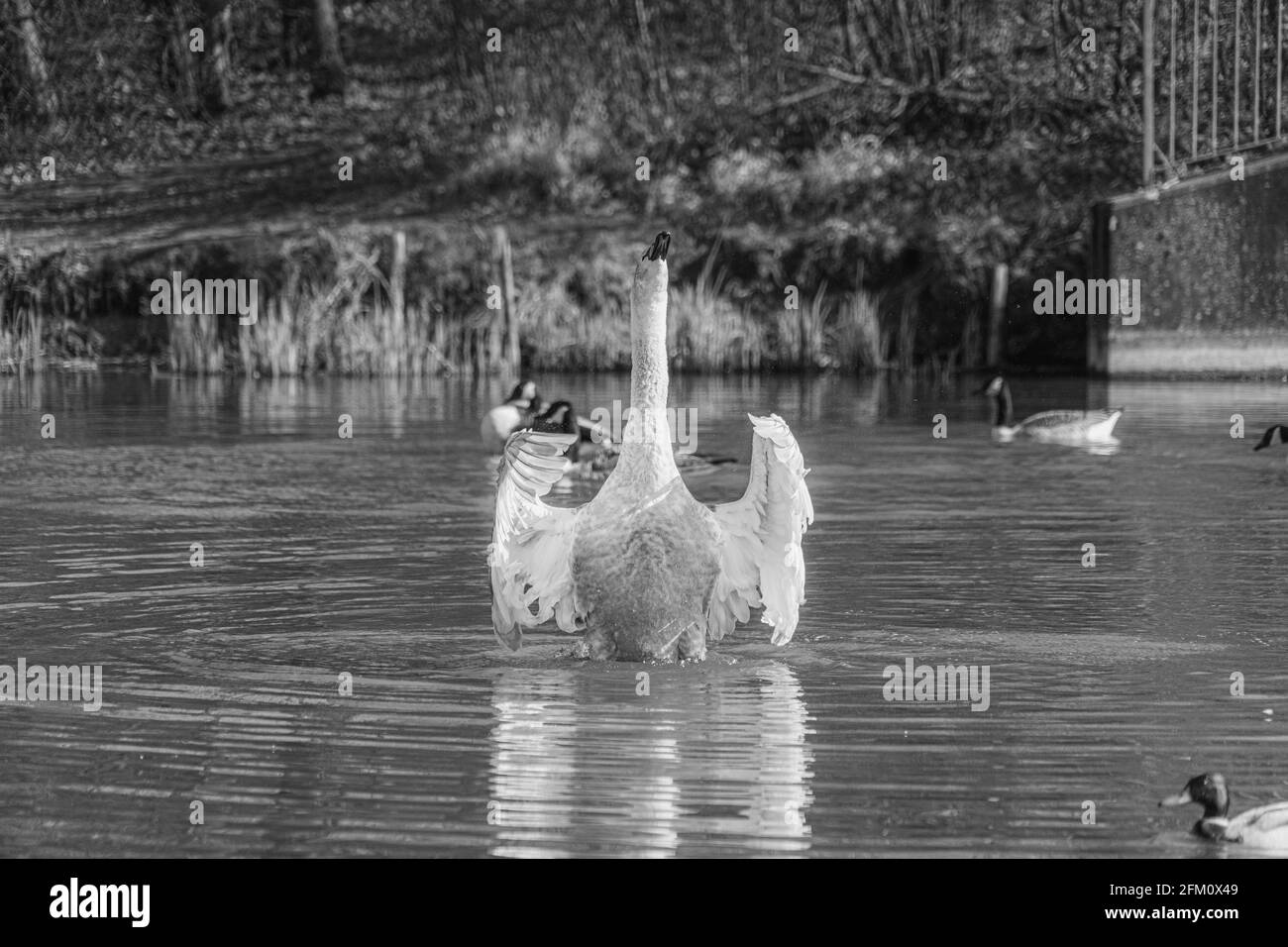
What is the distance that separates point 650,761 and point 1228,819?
199 centimetres

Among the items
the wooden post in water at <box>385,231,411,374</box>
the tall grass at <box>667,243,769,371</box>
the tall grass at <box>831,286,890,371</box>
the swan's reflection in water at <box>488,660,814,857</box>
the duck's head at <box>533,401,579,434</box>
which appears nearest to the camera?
the swan's reflection in water at <box>488,660,814,857</box>

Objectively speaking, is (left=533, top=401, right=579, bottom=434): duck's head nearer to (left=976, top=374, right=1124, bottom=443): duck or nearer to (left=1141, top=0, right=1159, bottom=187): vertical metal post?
(left=976, top=374, right=1124, bottom=443): duck

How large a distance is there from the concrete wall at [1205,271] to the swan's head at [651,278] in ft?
62.7

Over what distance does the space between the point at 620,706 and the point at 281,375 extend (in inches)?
918

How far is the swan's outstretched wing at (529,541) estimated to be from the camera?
871 cm

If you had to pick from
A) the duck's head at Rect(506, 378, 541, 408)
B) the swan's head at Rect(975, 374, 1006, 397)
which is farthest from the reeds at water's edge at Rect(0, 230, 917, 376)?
the duck's head at Rect(506, 378, 541, 408)

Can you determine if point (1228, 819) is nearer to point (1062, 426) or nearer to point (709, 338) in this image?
point (1062, 426)

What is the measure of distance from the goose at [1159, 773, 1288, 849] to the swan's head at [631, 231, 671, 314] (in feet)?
11.5

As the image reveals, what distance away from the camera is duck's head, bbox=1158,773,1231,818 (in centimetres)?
621

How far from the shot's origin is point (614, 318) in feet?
109

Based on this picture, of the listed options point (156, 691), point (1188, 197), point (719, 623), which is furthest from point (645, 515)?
point (1188, 197)

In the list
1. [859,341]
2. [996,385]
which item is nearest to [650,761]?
[996,385]

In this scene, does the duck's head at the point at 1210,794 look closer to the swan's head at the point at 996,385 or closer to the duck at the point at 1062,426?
the duck at the point at 1062,426

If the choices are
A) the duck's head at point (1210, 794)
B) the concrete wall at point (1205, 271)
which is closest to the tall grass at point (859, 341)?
the concrete wall at point (1205, 271)
